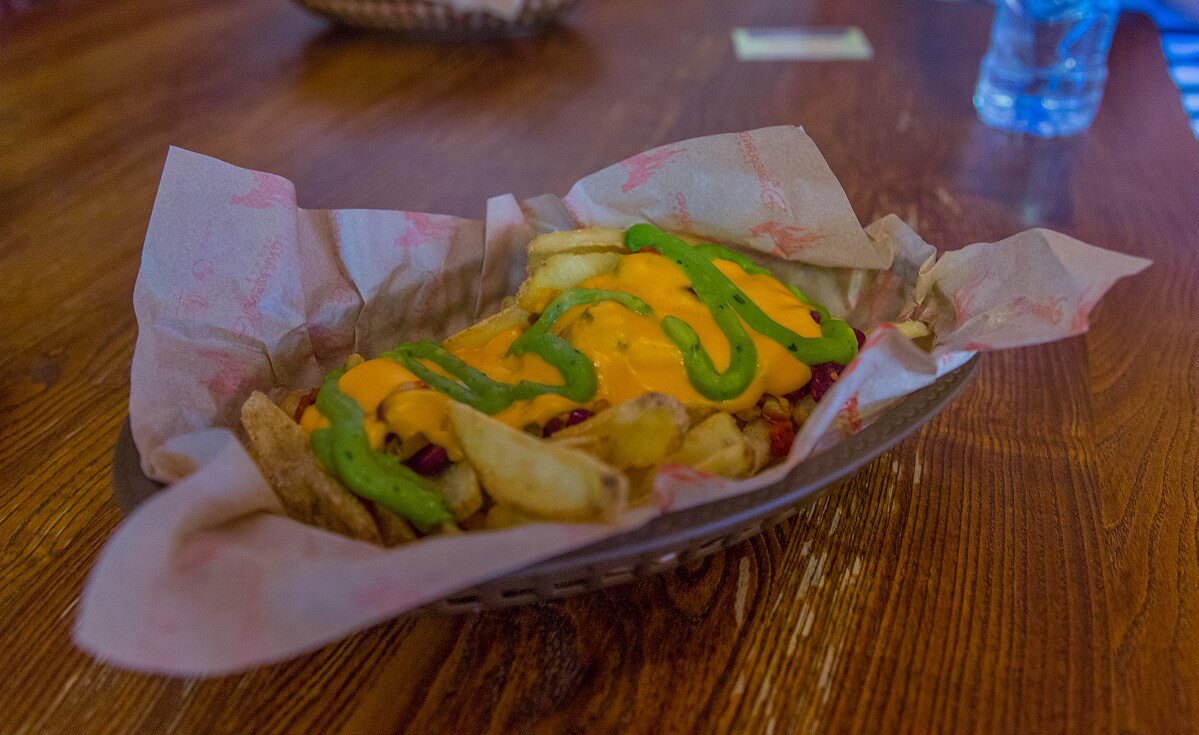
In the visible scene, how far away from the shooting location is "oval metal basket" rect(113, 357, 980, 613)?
959 millimetres

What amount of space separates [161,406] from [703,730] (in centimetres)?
80

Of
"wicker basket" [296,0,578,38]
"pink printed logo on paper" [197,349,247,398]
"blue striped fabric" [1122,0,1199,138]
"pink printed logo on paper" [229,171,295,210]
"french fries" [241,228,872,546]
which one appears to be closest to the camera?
"french fries" [241,228,872,546]

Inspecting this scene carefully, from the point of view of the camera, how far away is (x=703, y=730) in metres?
1.00

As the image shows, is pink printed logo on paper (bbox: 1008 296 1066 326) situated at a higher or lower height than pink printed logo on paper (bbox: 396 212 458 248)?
higher

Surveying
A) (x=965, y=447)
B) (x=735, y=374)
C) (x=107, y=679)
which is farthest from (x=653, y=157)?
(x=107, y=679)

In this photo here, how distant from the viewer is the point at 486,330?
143 centimetres

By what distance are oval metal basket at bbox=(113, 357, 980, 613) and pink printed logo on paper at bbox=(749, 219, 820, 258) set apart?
53 cm

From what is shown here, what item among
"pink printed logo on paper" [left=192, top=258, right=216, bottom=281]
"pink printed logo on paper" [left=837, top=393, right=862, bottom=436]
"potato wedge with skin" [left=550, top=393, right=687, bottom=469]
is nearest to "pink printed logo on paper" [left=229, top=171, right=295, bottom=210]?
"pink printed logo on paper" [left=192, top=258, right=216, bottom=281]

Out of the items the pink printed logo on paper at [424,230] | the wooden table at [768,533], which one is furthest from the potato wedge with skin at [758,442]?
the pink printed logo on paper at [424,230]

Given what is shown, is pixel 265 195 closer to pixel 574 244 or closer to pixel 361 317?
pixel 361 317

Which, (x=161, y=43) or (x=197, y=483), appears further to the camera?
(x=161, y=43)

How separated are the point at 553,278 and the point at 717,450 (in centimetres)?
48

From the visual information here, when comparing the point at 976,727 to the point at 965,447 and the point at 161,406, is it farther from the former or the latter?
the point at 161,406

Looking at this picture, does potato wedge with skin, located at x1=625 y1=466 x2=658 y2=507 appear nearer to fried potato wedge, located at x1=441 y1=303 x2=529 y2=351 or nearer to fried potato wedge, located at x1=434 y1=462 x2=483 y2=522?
fried potato wedge, located at x1=434 y1=462 x2=483 y2=522
